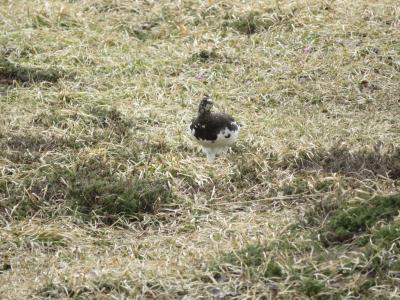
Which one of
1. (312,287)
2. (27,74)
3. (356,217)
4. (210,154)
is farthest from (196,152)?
(312,287)

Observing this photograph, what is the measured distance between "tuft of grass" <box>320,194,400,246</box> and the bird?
63.9 inches

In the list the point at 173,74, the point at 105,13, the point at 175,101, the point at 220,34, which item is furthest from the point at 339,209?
the point at 105,13

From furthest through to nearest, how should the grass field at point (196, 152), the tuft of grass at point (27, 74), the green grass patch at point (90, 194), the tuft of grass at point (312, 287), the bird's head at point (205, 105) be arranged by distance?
the tuft of grass at point (27, 74) < the bird's head at point (205, 105) < the green grass patch at point (90, 194) < the grass field at point (196, 152) < the tuft of grass at point (312, 287)

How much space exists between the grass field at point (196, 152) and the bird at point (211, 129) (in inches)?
7.6

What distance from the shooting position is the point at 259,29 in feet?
35.9

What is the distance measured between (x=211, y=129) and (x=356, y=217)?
6.21 feet

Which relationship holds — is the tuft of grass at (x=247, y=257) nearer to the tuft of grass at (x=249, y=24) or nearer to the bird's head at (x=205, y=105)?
the bird's head at (x=205, y=105)

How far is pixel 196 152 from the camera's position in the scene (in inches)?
323

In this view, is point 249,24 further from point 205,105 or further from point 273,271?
point 273,271

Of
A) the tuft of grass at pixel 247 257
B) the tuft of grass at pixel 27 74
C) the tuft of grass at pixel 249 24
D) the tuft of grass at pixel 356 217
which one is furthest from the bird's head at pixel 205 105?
the tuft of grass at pixel 249 24

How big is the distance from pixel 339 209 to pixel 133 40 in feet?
16.6

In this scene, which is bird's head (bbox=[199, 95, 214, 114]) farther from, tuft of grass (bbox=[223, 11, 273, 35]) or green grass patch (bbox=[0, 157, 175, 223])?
tuft of grass (bbox=[223, 11, 273, 35])

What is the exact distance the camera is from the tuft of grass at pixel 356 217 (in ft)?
20.1

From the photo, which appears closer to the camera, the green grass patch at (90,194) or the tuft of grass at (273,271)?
the tuft of grass at (273,271)
